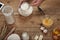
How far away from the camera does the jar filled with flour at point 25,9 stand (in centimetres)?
152

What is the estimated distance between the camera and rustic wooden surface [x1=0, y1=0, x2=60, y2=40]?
1499mm

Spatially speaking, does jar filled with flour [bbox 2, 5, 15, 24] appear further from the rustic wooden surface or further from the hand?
the hand

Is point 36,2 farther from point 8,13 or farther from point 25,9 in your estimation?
point 8,13

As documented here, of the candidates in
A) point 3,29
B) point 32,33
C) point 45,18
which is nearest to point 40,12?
point 45,18

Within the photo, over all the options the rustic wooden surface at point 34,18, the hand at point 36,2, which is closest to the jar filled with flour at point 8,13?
the rustic wooden surface at point 34,18

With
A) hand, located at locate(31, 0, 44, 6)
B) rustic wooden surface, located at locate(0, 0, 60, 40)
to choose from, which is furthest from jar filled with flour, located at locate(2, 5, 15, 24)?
hand, located at locate(31, 0, 44, 6)

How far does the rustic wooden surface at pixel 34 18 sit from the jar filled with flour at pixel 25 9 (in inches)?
1.2

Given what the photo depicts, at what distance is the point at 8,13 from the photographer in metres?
1.48

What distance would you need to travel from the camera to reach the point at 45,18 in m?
1.52

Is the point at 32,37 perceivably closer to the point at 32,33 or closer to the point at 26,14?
the point at 32,33

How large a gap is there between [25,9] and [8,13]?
0.40 feet

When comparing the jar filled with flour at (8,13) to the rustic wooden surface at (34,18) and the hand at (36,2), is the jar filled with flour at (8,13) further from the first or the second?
the hand at (36,2)

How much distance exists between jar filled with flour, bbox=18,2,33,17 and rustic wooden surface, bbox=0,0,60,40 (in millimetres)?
30

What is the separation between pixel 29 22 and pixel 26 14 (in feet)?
0.20
